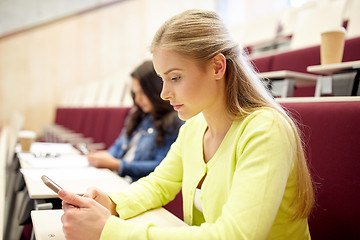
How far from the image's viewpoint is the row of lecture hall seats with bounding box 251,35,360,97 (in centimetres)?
50

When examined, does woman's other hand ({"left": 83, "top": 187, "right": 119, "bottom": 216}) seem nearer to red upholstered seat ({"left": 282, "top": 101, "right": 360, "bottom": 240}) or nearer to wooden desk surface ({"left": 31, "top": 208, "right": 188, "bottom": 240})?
wooden desk surface ({"left": 31, "top": 208, "right": 188, "bottom": 240})

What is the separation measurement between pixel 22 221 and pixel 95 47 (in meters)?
1.52

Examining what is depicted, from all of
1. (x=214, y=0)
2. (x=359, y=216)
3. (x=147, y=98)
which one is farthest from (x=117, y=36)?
(x=359, y=216)

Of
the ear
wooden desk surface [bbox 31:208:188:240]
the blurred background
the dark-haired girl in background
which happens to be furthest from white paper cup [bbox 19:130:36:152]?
the blurred background

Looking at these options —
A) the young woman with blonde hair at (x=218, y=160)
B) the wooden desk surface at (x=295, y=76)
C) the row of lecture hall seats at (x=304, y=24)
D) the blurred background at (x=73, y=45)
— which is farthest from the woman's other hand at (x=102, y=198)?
the blurred background at (x=73, y=45)

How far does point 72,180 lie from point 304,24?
0.67m

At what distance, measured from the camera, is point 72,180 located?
328 mm

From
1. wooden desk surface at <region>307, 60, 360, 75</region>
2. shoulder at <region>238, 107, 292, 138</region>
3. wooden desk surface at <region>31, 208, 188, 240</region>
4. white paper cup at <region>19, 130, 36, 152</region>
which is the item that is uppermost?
wooden desk surface at <region>307, 60, 360, 75</region>

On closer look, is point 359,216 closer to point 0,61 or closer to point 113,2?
point 0,61

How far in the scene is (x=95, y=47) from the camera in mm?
1718

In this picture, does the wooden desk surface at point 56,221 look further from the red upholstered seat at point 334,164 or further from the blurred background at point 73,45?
the blurred background at point 73,45

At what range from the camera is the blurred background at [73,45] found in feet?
4.85

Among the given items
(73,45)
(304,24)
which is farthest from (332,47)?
(73,45)

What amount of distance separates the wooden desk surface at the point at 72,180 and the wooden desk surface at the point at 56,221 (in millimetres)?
32
